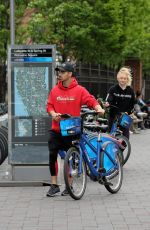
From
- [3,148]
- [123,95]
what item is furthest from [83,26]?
[3,148]

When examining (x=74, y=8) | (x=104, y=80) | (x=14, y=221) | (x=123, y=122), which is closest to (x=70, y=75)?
(x=14, y=221)

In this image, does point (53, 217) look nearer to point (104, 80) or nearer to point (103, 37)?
point (103, 37)

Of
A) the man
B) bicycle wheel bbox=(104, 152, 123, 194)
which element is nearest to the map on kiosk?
the man

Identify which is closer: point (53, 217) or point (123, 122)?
point (53, 217)

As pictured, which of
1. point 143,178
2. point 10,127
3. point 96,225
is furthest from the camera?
point 143,178

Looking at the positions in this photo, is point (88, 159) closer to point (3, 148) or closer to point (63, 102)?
point (63, 102)

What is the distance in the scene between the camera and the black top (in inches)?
473

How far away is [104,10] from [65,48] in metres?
2.11

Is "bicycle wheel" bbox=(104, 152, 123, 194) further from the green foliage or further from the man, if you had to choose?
the green foliage

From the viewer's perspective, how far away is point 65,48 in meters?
25.3

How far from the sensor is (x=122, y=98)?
39.4 feet

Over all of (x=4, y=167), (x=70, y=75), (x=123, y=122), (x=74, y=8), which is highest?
(x=74, y=8)

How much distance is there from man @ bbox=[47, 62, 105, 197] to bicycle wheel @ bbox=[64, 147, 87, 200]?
365 mm

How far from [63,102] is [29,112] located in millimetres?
1356
